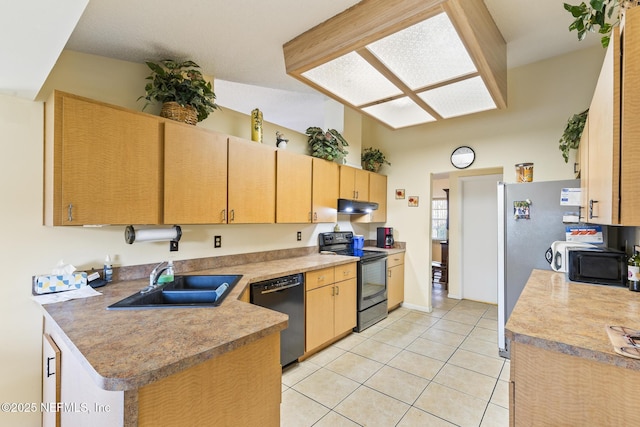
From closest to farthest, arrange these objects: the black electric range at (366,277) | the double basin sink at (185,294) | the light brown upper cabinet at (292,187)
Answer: the double basin sink at (185,294) < the light brown upper cabinet at (292,187) < the black electric range at (366,277)

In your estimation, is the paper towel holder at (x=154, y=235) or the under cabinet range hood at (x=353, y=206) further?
the under cabinet range hood at (x=353, y=206)

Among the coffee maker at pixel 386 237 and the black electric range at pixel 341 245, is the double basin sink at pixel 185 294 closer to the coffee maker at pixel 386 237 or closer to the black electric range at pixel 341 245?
the black electric range at pixel 341 245

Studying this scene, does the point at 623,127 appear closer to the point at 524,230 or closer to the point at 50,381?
the point at 524,230

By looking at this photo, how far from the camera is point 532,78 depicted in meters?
3.35

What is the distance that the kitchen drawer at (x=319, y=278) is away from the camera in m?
2.74

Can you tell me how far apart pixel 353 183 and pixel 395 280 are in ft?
5.18

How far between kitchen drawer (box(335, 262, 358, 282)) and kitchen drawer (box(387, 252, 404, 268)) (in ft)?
2.73

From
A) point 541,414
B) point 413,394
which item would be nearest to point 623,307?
point 541,414

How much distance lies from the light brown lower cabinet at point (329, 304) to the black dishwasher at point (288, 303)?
102 millimetres

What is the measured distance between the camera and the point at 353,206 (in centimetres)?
371

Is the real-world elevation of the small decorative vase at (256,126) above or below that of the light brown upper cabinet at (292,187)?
above

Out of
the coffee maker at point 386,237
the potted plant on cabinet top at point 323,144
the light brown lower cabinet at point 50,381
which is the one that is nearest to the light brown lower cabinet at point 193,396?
the light brown lower cabinet at point 50,381

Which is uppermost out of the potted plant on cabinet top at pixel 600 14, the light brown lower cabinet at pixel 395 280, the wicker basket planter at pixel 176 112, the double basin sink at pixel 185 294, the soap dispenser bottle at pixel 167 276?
the potted plant on cabinet top at pixel 600 14

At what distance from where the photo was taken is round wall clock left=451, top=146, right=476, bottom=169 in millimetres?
3803
